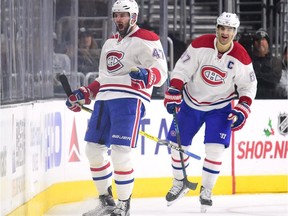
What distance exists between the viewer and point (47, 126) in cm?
666

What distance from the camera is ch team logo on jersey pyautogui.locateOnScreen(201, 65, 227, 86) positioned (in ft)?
22.8

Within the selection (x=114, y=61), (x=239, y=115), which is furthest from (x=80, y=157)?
(x=114, y=61)

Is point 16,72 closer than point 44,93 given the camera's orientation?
Yes

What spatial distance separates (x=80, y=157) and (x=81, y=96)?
1128mm

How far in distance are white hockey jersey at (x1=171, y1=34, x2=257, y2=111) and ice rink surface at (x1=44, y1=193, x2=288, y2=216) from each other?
2.33 ft

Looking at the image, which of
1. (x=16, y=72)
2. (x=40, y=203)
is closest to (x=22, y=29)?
(x=16, y=72)

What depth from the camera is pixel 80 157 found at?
7500 mm

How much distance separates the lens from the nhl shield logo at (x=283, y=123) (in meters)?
8.48

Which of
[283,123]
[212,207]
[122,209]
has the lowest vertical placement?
[212,207]

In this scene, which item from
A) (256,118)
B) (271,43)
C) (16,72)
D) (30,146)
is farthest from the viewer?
(271,43)

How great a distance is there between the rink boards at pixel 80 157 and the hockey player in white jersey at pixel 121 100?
37cm

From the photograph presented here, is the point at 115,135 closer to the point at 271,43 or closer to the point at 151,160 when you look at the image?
the point at 151,160

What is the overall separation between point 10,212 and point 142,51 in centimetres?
152

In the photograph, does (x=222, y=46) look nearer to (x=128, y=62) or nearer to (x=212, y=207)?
(x=128, y=62)
